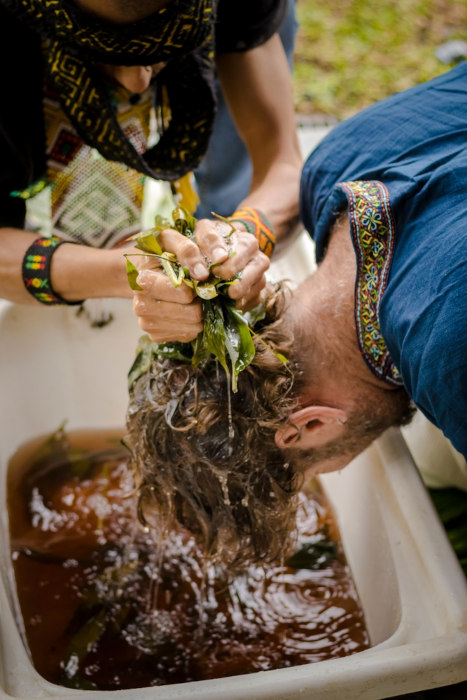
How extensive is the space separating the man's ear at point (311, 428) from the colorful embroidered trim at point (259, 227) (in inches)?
15.5

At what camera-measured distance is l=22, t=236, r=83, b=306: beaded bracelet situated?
1484 millimetres

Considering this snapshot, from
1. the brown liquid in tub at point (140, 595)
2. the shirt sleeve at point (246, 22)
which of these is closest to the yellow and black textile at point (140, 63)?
the shirt sleeve at point (246, 22)

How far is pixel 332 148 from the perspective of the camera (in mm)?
1501

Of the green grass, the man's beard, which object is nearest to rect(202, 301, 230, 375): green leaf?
the man's beard

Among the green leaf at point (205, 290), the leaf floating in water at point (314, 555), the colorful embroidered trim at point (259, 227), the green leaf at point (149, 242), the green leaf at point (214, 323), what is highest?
the green leaf at point (149, 242)

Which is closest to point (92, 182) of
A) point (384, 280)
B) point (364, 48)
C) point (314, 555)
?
point (384, 280)

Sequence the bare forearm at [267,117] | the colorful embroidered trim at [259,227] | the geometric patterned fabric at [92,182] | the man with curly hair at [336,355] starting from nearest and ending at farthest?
the man with curly hair at [336,355] → the colorful embroidered trim at [259,227] → the geometric patterned fabric at [92,182] → the bare forearm at [267,117]

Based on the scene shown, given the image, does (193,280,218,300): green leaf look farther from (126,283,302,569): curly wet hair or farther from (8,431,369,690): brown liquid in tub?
(8,431,369,690): brown liquid in tub

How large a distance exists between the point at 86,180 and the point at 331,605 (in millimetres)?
1298

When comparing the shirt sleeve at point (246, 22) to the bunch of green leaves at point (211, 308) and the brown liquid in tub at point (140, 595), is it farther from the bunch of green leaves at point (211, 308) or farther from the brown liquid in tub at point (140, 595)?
the brown liquid in tub at point (140, 595)

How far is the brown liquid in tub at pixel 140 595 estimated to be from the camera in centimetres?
164

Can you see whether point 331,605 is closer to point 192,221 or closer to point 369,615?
point 369,615

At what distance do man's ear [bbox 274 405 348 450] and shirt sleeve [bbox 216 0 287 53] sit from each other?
0.97 metres

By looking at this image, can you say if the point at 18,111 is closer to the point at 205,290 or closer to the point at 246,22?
the point at 246,22
